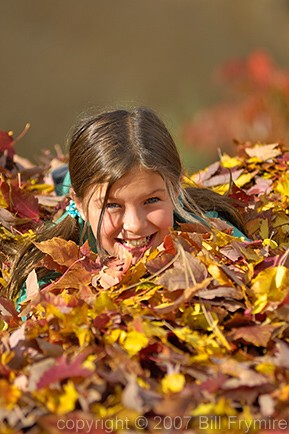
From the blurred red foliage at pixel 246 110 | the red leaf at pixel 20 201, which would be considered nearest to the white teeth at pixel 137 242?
the red leaf at pixel 20 201

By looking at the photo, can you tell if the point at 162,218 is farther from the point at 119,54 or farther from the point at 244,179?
the point at 119,54

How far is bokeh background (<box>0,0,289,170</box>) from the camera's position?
6.18m

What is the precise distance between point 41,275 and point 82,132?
1.44 ft

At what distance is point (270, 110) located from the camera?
19.2 feet

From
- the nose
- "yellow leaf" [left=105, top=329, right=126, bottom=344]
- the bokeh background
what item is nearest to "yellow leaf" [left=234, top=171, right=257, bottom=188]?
the nose

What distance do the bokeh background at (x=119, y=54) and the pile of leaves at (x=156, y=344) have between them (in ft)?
14.3

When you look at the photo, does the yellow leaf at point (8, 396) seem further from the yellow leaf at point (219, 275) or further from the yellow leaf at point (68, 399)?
the yellow leaf at point (219, 275)

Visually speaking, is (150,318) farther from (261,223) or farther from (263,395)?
(261,223)

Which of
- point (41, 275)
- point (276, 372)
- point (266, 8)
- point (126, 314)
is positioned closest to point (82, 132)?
point (41, 275)

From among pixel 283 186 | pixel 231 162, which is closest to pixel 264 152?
pixel 231 162

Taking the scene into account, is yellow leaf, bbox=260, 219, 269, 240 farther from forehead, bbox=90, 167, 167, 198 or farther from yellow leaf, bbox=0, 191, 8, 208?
yellow leaf, bbox=0, 191, 8, 208

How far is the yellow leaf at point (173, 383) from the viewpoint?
3.68 ft

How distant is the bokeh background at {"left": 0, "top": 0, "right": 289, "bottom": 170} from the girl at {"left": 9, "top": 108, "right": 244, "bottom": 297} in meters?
3.73

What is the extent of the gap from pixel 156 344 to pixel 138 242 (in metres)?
0.76
